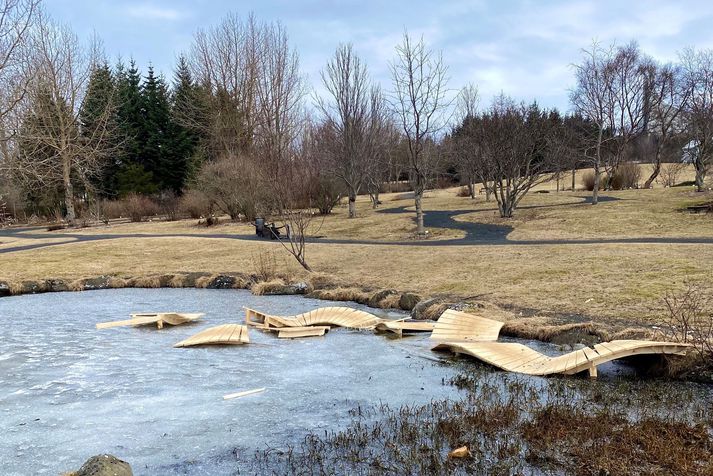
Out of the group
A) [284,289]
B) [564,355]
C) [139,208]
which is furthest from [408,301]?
[139,208]

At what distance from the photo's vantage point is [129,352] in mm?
9242

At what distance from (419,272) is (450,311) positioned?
5.23 m

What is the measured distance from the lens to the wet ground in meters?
5.49

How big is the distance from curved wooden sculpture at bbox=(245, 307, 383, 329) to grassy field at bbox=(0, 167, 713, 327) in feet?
9.04

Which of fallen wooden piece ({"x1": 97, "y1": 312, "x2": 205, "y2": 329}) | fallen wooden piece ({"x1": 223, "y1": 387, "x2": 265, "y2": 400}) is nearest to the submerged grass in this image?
fallen wooden piece ({"x1": 223, "y1": 387, "x2": 265, "y2": 400})

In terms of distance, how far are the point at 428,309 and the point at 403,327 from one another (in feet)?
5.64

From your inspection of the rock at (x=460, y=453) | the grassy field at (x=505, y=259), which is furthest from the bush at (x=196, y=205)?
the rock at (x=460, y=453)

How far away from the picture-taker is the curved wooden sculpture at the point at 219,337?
965cm

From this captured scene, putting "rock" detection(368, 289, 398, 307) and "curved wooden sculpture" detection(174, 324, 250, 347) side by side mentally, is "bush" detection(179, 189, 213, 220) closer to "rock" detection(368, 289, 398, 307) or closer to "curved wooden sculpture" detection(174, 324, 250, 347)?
"rock" detection(368, 289, 398, 307)

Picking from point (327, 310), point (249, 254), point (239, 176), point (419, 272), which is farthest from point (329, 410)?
point (239, 176)

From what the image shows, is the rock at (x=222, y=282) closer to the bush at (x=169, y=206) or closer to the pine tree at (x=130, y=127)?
the bush at (x=169, y=206)

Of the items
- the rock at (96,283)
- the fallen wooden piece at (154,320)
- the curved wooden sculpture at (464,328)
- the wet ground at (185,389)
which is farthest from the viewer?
the rock at (96,283)

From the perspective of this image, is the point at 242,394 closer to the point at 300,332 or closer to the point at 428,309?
the point at 300,332

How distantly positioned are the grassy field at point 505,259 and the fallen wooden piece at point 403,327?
6.58 feet
